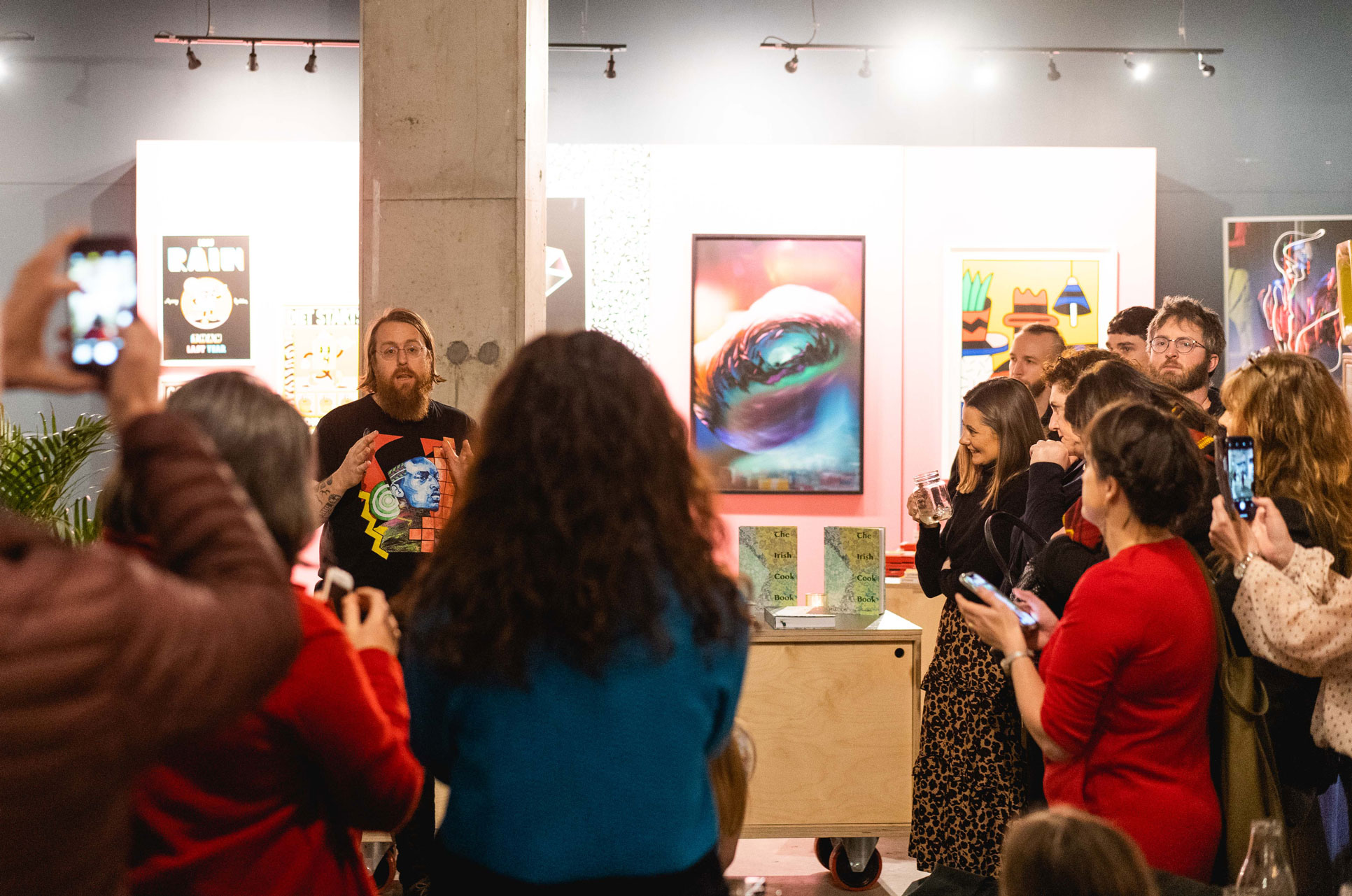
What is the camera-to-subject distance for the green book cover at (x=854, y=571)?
13.0 feet

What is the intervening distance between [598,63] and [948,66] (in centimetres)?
214

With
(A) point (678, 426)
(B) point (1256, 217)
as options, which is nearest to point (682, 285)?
(B) point (1256, 217)

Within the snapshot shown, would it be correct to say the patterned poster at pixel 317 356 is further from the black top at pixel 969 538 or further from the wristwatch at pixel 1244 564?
the wristwatch at pixel 1244 564

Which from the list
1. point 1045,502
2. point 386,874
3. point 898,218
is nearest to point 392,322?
point 386,874

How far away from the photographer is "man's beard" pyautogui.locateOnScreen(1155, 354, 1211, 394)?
11.3ft

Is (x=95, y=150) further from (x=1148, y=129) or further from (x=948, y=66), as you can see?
(x=1148, y=129)

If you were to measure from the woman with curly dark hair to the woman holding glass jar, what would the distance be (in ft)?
6.39

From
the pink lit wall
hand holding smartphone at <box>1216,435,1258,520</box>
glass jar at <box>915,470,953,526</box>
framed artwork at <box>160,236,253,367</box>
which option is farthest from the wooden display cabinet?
framed artwork at <box>160,236,253,367</box>

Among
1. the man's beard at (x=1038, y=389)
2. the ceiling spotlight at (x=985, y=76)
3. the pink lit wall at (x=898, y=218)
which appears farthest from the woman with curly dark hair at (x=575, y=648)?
the ceiling spotlight at (x=985, y=76)

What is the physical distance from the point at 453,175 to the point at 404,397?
35.1 inches

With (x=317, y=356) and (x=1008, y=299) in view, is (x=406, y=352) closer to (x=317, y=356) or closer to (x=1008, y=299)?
(x=317, y=356)

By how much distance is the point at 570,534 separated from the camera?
1.29 meters

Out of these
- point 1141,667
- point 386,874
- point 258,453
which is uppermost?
point 258,453

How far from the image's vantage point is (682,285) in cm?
659
